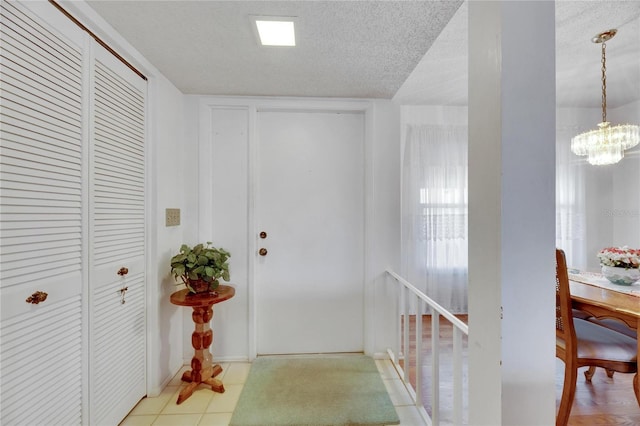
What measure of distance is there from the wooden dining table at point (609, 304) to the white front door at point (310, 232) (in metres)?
1.39

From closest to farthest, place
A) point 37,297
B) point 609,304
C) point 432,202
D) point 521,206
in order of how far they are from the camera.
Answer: point 521,206
point 37,297
point 609,304
point 432,202

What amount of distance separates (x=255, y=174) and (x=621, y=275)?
2.76 meters

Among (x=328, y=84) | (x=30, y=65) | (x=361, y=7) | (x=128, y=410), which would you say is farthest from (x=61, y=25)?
(x=128, y=410)

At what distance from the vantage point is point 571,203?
9.79ft

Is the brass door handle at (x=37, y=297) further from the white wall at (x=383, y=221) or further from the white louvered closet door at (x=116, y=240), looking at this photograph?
the white wall at (x=383, y=221)

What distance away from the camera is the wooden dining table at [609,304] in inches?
54.9

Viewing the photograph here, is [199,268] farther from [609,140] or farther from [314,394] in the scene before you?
[609,140]

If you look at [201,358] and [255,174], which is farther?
[255,174]

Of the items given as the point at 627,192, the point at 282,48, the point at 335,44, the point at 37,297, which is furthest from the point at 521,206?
the point at 627,192

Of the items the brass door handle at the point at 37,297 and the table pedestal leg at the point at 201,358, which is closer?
the brass door handle at the point at 37,297

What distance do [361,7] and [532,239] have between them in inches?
46.1

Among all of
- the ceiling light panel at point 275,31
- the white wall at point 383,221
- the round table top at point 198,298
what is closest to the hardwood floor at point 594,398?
the white wall at point 383,221

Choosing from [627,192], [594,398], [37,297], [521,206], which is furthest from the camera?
[627,192]

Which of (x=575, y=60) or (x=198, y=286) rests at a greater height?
(x=575, y=60)
